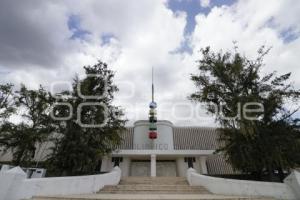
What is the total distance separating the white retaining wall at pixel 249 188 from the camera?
753 centimetres

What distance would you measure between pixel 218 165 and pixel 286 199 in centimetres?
1558

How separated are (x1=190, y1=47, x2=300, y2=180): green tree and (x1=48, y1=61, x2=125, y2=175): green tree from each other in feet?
22.7

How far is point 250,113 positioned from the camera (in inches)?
491

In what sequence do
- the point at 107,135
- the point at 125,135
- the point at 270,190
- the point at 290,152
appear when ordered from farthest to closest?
the point at 125,135 < the point at 107,135 < the point at 290,152 < the point at 270,190

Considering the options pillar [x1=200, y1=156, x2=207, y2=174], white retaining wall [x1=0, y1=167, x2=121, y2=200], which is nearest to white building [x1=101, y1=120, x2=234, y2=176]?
pillar [x1=200, y1=156, x2=207, y2=174]

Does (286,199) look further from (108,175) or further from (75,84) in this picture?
(75,84)

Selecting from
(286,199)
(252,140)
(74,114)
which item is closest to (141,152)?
(74,114)

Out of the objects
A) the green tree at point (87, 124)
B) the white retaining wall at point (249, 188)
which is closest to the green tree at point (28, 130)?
the green tree at point (87, 124)

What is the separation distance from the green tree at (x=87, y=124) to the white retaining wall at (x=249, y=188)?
7441 millimetres

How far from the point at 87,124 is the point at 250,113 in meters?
11.0

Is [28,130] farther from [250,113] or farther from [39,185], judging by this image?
[250,113]

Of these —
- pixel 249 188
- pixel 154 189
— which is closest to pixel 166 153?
pixel 154 189

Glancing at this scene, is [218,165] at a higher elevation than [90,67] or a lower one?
lower

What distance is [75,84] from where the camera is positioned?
1493cm
